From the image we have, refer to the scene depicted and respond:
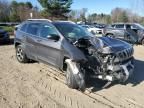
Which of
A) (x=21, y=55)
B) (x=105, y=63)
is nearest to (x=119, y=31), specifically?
(x=21, y=55)

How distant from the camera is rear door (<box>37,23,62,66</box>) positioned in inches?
283

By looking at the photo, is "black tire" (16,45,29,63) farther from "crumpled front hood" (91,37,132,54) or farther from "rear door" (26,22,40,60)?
"crumpled front hood" (91,37,132,54)

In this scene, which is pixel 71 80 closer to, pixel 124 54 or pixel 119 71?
pixel 119 71

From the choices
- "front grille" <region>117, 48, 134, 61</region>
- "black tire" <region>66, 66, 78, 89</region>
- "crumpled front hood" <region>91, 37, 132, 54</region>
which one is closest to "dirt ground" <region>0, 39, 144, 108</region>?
"black tire" <region>66, 66, 78, 89</region>

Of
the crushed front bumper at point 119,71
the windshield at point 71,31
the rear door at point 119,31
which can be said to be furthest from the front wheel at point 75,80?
the rear door at point 119,31

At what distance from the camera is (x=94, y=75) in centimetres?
666

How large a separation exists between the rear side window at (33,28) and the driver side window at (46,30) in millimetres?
415

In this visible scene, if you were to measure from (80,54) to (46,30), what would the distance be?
1.88 m

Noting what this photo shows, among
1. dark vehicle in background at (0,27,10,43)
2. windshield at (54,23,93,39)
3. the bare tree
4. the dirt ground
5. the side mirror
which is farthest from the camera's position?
the bare tree

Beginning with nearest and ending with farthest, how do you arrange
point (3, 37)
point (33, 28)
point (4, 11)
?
point (33, 28) < point (3, 37) < point (4, 11)

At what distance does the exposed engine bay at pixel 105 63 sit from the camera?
6.41 meters

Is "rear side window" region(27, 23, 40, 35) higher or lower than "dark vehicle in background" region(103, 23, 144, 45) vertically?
higher

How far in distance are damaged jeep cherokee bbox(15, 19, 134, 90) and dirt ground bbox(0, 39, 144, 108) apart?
353mm

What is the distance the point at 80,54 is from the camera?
21.5 feet
